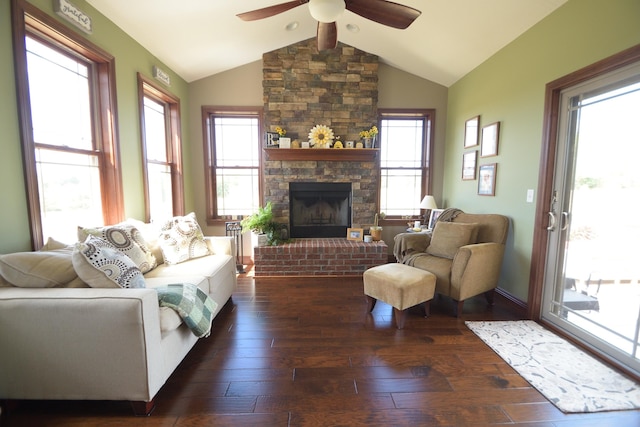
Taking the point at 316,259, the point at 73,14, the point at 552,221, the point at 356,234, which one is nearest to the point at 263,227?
the point at 316,259

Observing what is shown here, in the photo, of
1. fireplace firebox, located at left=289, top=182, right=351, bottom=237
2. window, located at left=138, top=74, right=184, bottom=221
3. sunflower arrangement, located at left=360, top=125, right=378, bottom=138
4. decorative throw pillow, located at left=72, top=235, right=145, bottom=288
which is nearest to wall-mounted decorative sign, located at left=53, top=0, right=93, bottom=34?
window, located at left=138, top=74, right=184, bottom=221

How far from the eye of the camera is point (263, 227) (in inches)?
154

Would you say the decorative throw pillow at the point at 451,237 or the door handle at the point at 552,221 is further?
the decorative throw pillow at the point at 451,237

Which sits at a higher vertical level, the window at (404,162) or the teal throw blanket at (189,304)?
the window at (404,162)

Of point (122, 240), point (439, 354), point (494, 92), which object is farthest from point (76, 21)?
point (494, 92)

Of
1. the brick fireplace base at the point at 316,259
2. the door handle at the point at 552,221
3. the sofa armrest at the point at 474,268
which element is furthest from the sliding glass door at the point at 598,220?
the brick fireplace base at the point at 316,259

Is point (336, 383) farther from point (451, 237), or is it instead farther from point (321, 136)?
point (321, 136)

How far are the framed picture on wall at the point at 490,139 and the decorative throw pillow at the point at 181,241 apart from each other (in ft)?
11.0

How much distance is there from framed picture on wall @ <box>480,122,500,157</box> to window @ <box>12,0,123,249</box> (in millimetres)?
3918

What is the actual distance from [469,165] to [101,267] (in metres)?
3.91

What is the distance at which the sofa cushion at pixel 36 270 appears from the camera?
1.51 meters

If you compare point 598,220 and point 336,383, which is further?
point 598,220

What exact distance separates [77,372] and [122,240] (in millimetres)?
1002

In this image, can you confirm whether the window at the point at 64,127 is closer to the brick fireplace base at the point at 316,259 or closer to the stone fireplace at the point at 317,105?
the brick fireplace base at the point at 316,259
